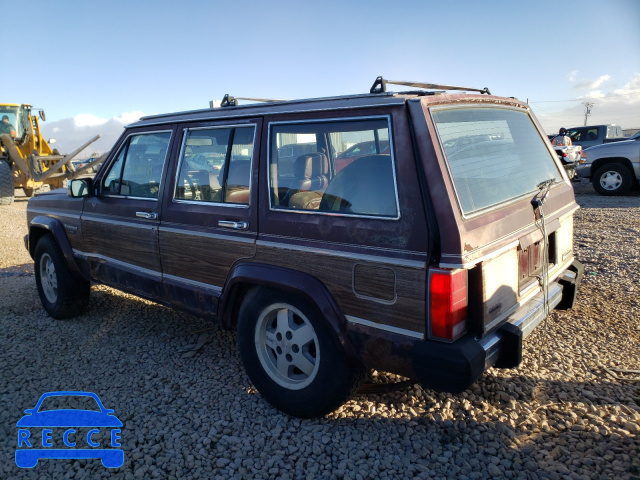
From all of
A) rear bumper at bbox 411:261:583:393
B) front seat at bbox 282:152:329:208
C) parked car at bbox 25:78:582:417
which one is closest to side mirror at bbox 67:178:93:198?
parked car at bbox 25:78:582:417

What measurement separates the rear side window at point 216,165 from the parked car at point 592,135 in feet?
57.6

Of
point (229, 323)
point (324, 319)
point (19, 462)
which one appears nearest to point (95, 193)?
point (229, 323)

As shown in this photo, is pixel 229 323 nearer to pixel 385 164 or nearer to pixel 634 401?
pixel 385 164

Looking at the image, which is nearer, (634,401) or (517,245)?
(517,245)

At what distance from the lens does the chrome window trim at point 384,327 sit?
7.58 feet

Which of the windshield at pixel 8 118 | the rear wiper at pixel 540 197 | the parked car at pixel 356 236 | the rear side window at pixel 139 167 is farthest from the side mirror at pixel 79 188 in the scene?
the windshield at pixel 8 118

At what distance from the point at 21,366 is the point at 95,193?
59.9 inches

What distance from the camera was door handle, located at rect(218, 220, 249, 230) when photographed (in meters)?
2.99

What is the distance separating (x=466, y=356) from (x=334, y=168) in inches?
50.5

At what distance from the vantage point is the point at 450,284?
217cm

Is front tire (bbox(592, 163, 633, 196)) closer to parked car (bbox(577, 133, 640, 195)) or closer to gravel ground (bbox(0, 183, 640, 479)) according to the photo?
parked car (bbox(577, 133, 640, 195))

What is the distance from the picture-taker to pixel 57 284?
15.1ft

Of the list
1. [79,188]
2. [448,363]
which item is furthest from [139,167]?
[448,363]

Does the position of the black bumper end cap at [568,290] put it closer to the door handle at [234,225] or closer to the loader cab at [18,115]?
the door handle at [234,225]
